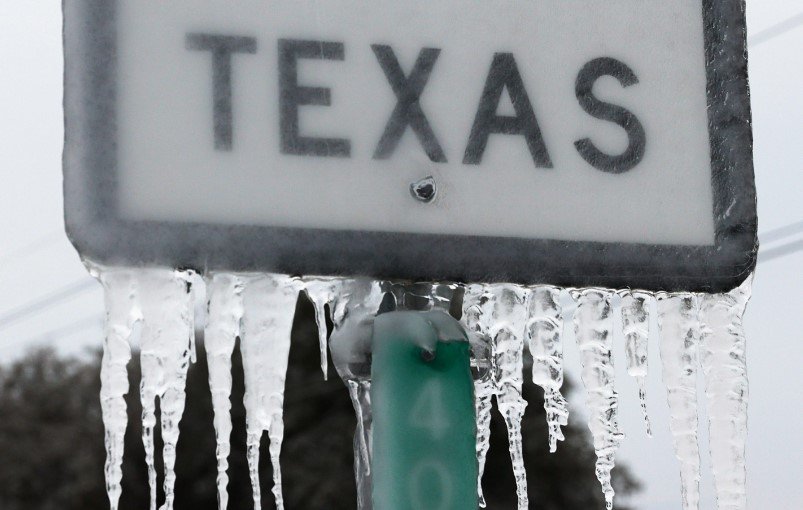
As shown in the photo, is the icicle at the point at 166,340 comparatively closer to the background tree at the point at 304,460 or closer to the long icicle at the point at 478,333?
the long icicle at the point at 478,333

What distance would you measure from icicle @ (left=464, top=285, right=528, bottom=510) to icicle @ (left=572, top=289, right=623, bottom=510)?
0.05 m

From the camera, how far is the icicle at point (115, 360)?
0.77 meters

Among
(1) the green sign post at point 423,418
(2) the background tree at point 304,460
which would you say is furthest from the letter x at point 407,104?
(2) the background tree at point 304,460

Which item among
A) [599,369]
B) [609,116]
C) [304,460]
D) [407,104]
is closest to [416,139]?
[407,104]

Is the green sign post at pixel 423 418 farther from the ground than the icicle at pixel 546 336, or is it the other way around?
the icicle at pixel 546 336

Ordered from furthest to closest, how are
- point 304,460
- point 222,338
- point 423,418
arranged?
1. point 304,460
2. point 222,338
3. point 423,418

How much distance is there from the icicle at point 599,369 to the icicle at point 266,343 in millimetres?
201

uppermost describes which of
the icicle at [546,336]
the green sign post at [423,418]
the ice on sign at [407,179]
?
the ice on sign at [407,179]

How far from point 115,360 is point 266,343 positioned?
0.12 m

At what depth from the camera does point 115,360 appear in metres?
0.88

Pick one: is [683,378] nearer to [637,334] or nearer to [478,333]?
[637,334]

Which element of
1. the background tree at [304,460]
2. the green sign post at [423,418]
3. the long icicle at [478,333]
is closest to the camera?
the green sign post at [423,418]

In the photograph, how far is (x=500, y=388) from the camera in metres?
0.91

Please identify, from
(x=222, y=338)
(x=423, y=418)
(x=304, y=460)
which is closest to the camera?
(x=423, y=418)
